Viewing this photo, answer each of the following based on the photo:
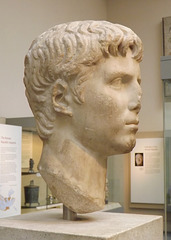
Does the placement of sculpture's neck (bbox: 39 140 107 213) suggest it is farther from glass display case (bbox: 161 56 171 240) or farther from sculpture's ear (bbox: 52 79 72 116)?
glass display case (bbox: 161 56 171 240)

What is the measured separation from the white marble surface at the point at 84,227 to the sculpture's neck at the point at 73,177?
0.45 ft

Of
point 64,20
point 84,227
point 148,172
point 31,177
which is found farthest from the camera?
point 148,172

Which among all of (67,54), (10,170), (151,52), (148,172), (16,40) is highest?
(151,52)

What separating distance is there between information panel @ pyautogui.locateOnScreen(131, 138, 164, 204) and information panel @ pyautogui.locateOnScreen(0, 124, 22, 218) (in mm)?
3070

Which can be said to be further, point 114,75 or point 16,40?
point 16,40

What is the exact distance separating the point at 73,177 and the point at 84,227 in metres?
0.32

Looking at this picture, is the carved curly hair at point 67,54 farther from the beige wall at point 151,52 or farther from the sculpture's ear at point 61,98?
the beige wall at point 151,52

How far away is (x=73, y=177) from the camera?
2607mm

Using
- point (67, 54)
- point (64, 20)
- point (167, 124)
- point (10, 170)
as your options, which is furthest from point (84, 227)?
point (64, 20)

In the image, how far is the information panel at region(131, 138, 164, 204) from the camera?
6959 mm

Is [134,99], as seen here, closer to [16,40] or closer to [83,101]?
[83,101]

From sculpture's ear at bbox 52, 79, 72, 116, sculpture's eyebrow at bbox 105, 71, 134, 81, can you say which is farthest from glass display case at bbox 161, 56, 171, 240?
sculpture's ear at bbox 52, 79, 72, 116

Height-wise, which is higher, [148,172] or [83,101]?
[83,101]

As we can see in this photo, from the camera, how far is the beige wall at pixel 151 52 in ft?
23.0
